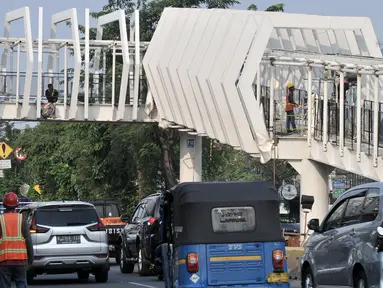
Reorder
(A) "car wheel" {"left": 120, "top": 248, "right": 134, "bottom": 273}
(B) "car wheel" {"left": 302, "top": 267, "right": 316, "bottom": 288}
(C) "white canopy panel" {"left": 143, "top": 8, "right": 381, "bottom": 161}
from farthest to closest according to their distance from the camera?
(C) "white canopy panel" {"left": 143, "top": 8, "right": 381, "bottom": 161} → (A) "car wheel" {"left": 120, "top": 248, "right": 134, "bottom": 273} → (B) "car wheel" {"left": 302, "top": 267, "right": 316, "bottom": 288}

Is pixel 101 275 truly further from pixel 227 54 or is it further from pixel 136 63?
pixel 136 63

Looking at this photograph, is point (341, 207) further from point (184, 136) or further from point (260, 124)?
point (184, 136)

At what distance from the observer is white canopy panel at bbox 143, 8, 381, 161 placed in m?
42.0

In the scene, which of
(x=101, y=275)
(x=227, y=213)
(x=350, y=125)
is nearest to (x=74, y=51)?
(x=350, y=125)

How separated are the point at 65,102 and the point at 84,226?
25.6m

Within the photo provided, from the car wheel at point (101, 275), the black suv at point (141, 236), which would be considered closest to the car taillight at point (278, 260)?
the black suv at point (141, 236)

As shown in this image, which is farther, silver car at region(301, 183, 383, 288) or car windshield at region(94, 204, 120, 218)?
car windshield at region(94, 204, 120, 218)

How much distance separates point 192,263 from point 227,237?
713mm

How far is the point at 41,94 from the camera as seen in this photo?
173 ft

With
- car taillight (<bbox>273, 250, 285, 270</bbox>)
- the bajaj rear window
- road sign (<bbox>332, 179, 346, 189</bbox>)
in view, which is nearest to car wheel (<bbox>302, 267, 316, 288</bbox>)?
car taillight (<bbox>273, 250, 285, 270</bbox>)

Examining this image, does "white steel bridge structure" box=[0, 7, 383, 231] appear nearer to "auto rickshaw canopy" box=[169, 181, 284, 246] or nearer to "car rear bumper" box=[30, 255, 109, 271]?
"car rear bumper" box=[30, 255, 109, 271]

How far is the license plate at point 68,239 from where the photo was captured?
27.6 metres

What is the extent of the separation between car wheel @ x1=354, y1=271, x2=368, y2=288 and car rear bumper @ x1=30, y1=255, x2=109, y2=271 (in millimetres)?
11657

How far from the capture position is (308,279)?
20.0 m
